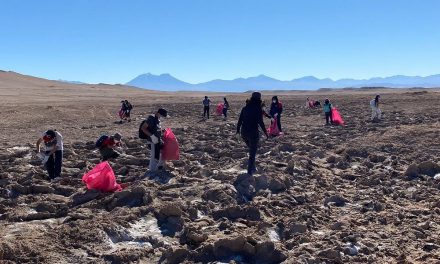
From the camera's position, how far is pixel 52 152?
9.64 meters

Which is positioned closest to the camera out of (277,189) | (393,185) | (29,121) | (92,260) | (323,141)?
(92,260)

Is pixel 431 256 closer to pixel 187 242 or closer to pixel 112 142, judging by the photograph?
pixel 187 242

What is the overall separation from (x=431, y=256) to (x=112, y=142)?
5617mm

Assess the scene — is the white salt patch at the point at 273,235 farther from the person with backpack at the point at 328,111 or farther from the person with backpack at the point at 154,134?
the person with backpack at the point at 328,111

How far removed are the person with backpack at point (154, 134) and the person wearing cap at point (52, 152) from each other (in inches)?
58.1

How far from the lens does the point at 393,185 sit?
9.73 m

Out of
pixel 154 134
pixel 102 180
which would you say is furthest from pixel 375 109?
pixel 102 180

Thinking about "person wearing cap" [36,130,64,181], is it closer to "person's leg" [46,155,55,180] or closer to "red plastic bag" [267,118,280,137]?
"person's leg" [46,155,55,180]

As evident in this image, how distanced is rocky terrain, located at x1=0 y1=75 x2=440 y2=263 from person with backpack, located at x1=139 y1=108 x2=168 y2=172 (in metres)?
0.31

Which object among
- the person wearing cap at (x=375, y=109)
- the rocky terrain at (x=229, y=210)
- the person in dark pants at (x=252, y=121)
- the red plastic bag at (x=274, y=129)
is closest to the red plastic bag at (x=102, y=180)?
the rocky terrain at (x=229, y=210)

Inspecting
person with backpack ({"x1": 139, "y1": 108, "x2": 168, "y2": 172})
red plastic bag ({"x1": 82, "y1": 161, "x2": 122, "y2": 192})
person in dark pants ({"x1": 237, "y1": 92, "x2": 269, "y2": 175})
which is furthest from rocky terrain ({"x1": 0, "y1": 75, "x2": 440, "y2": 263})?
person in dark pants ({"x1": 237, "y1": 92, "x2": 269, "y2": 175})

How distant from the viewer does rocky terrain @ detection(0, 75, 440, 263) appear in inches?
239

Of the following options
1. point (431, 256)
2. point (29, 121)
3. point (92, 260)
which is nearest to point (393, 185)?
point (431, 256)

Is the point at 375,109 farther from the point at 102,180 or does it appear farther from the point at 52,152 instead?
the point at 102,180
